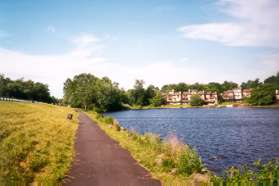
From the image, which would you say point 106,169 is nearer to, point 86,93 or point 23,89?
point 86,93

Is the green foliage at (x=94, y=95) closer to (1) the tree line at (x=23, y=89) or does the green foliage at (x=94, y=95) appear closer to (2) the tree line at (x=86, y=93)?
(2) the tree line at (x=86, y=93)

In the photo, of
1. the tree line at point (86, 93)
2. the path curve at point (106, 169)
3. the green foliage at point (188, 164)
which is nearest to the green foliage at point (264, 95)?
the tree line at point (86, 93)

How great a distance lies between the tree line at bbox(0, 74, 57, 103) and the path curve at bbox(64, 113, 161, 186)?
379 ft

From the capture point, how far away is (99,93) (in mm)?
136625

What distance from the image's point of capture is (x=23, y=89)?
141750mm

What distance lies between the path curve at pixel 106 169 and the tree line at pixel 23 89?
4543 inches

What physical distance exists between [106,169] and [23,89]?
5246 inches

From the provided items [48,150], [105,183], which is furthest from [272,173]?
[48,150]

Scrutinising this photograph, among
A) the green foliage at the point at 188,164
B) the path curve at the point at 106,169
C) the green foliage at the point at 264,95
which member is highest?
the green foliage at the point at 264,95

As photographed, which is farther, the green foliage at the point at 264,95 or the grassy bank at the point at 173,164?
the green foliage at the point at 264,95

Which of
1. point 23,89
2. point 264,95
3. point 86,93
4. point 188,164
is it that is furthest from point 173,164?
point 264,95

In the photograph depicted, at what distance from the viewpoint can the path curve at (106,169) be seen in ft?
48.9

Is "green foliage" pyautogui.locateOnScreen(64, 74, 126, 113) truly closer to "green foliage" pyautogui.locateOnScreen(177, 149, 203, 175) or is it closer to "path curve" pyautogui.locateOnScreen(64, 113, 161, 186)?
"path curve" pyautogui.locateOnScreen(64, 113, 161, 186)

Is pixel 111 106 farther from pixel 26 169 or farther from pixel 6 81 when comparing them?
pixel 26 169
